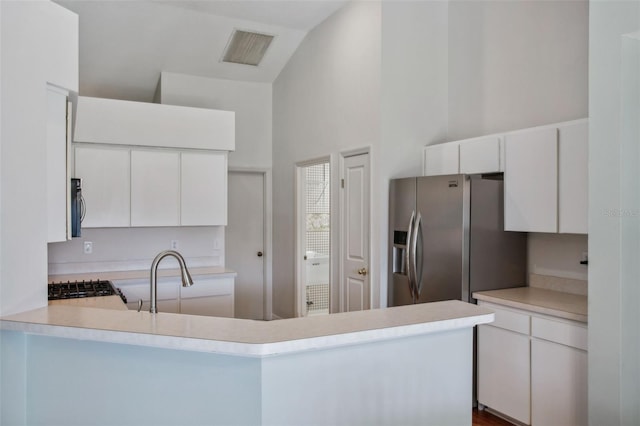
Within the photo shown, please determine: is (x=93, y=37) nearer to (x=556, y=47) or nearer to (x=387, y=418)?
(x=556, y=47)

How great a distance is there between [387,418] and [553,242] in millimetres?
2204

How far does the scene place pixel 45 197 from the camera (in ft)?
6.50

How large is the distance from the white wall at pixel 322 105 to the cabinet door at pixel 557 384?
1687 mm

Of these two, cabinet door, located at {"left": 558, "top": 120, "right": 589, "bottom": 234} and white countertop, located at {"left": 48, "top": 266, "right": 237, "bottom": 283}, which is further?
white countertop, located at {"left": 48, "top": 266, "right": 237, "bottom": 283}

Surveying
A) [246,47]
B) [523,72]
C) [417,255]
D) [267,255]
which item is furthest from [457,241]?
[246,47]

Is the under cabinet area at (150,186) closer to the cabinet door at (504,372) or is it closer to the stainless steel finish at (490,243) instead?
the stainless steel finish at (490,243)

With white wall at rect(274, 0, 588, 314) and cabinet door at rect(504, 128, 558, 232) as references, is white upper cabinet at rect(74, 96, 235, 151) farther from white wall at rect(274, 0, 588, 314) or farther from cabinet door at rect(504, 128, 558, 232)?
cabinet door at rect(504, 128, 558, 232)

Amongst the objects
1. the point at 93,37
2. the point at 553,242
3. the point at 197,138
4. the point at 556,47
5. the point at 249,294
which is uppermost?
the point at 93,37

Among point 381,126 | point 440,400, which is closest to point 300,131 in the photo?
point 381,126

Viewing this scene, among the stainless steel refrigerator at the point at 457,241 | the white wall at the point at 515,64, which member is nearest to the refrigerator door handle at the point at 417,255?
the stainless steel refrigerator at the point at 457,241

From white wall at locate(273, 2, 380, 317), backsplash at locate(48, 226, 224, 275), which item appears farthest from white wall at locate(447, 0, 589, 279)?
backsplash at locate(48, 226, 224, 275)

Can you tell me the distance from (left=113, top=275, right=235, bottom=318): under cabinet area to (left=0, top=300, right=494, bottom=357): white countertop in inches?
88.7

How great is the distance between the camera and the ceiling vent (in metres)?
5.24

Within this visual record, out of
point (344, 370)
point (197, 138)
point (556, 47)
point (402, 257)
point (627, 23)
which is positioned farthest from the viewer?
point (197, 138)
